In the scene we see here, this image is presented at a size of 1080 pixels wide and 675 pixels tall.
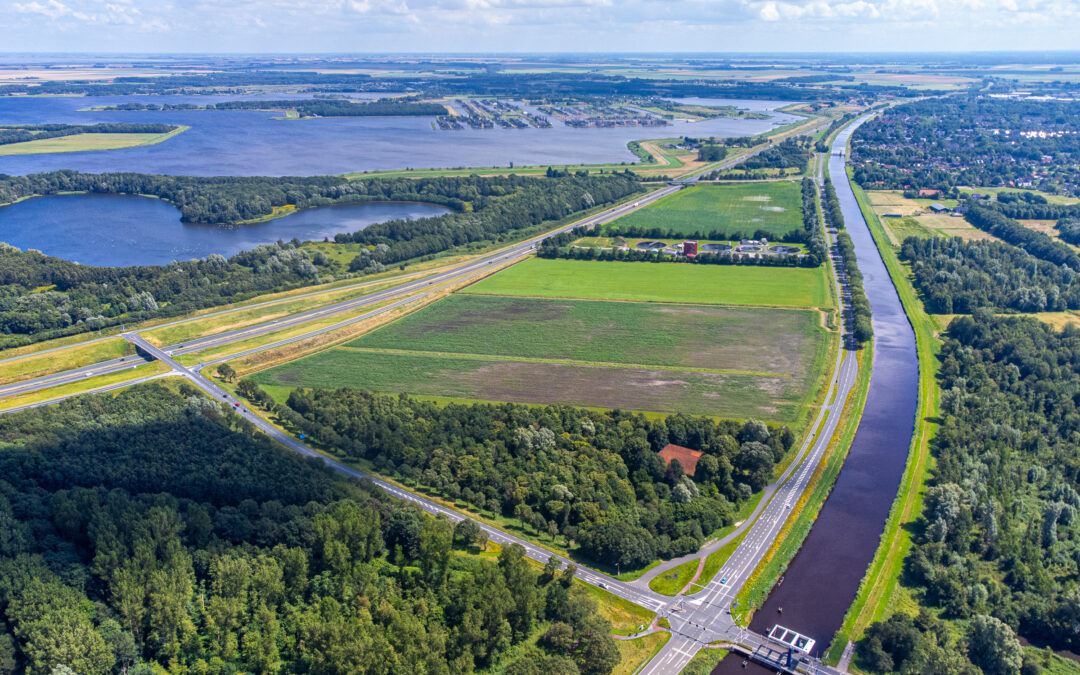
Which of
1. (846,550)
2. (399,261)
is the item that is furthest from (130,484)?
(399,261)

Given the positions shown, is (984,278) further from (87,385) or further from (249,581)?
(87,385)

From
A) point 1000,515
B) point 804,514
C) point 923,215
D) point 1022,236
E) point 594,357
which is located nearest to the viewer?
point 1000,515

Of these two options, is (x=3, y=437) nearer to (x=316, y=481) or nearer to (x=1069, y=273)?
(x=316, y=481)

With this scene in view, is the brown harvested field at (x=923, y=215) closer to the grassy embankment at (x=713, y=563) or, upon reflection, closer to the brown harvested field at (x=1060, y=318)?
the brown harvested field at (x=1060, y=318)

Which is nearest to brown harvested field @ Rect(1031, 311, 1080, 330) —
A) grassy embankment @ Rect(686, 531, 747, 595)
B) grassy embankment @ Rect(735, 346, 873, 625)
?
grassy embankment @ Rect(735, 346, 873, 625)

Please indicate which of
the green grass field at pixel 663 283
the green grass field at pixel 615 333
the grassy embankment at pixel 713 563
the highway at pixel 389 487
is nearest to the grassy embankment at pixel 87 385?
→ the highway at pixel 389 487

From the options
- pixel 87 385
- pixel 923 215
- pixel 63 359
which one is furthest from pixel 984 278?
pixel 63 359
